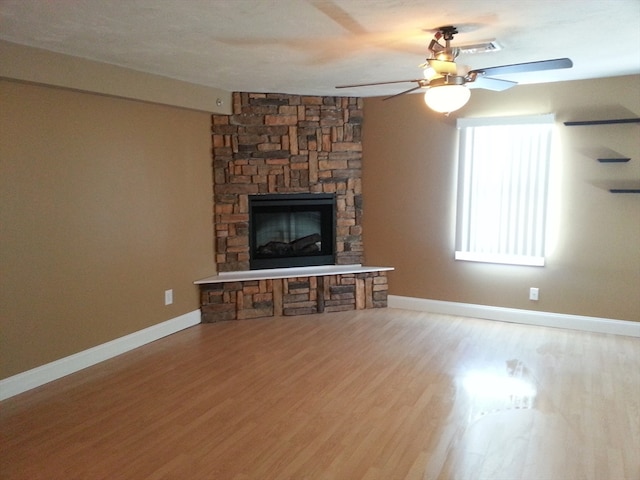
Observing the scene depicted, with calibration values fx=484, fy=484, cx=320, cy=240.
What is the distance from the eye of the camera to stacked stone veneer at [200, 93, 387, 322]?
4992 millimetres

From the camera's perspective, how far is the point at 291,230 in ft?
17.7

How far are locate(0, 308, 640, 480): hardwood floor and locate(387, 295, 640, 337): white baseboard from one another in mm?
155

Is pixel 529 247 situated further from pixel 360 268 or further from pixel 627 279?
pixel 360 268

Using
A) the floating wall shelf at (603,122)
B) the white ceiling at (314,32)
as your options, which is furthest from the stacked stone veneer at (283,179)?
the floating wall shelf at (603,122)

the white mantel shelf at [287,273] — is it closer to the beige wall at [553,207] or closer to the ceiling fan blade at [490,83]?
the beige wall at [553,207]

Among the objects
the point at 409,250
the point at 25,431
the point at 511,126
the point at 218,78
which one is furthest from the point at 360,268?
the point at 25,431

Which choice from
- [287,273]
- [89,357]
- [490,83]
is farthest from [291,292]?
[490,83]

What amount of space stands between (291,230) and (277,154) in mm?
857

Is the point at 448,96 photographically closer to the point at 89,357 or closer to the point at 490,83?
the point at 490,83

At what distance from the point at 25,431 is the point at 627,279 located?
15.8ft

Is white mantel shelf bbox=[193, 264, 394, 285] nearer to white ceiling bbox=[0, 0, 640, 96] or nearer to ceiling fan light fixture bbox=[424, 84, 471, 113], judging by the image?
white ceiling bbox=[0, 0, 640, 96]

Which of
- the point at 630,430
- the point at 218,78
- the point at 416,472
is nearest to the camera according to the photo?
the point at 416,472

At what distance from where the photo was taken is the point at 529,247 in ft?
15.5

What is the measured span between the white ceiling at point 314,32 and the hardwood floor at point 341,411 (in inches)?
91.0
